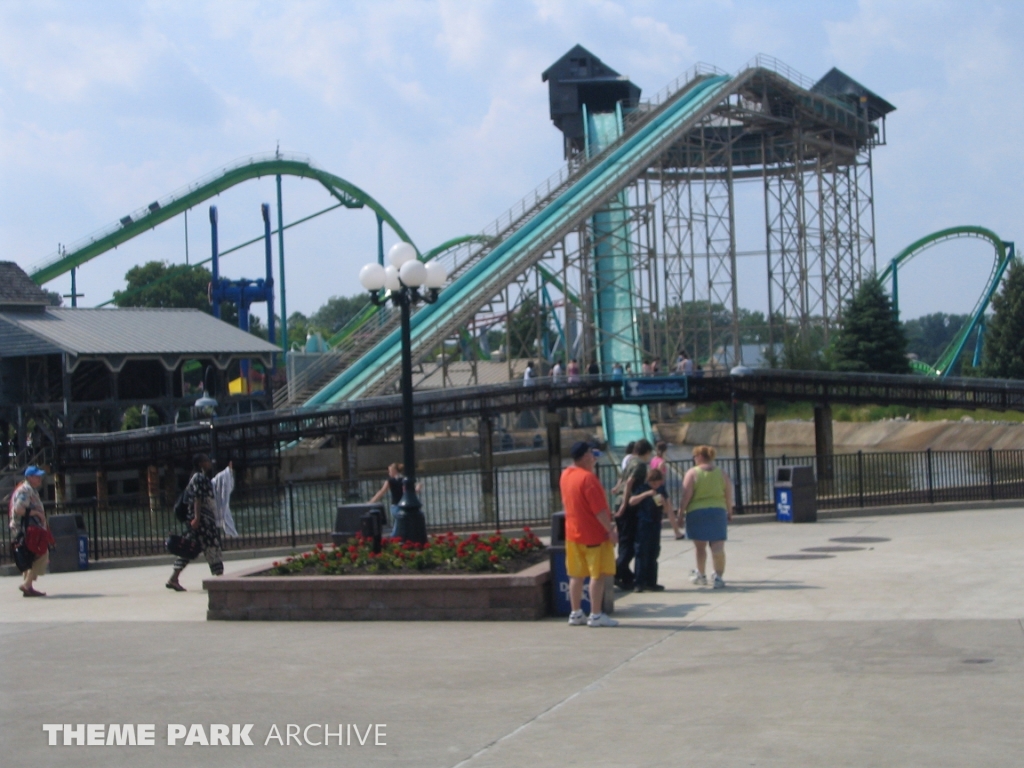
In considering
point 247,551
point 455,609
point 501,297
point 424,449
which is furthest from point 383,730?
point 424,449

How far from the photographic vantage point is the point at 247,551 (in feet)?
67.8

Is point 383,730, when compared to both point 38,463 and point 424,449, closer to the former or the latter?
point 38,463

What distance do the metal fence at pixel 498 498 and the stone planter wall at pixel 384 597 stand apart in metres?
7.88

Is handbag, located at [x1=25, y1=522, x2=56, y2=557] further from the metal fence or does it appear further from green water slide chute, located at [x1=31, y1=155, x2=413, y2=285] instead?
green water slide chute, located at [x1=31, y1=155, x2=413, y2=285]

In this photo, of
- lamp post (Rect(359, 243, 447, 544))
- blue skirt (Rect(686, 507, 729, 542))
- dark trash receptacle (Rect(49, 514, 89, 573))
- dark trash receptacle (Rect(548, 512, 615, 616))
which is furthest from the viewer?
dark trash receptacle (Rect(49, 514, 89, 573))

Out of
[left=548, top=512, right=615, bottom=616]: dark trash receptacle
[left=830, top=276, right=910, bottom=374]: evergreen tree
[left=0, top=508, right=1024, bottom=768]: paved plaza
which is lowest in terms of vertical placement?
[left=0, top=508, right=1024, bottom=768]: paved plaza

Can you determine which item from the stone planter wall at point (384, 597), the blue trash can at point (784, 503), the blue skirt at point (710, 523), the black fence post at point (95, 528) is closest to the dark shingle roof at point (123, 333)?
the black fence post at point (95, 528)

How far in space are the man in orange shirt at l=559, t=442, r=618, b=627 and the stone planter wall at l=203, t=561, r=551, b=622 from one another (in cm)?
74

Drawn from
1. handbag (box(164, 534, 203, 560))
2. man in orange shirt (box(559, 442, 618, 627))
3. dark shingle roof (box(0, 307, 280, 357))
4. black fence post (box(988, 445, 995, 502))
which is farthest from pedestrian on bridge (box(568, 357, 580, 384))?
man in orange shirt (box(559, 442, 618, 627))

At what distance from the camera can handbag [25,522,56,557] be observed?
15789mm

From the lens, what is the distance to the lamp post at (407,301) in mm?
14484

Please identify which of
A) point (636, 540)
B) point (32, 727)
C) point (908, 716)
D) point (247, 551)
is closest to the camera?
point (908, 716)

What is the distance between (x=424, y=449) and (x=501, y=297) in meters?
11.0

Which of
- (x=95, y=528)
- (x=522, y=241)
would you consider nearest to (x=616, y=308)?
(x=522, y=241)
